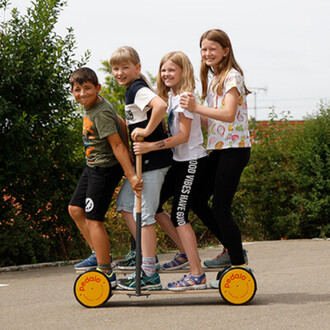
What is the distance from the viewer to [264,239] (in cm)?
1303

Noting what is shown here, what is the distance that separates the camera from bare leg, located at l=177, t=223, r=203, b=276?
5.27 meters

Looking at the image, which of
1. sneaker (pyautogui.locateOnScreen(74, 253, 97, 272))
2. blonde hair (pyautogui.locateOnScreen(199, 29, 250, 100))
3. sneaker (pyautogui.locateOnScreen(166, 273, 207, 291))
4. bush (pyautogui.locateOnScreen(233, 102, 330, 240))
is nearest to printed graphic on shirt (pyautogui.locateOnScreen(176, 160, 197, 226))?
sneaker (pyautogui.locateOnScreen(166, 273, 207, 291))

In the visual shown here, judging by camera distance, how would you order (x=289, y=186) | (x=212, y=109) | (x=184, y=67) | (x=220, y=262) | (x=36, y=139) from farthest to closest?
(x=289, y=186) → (x=36, y=139) → (x=220, y=262) → (x=184, y=67) → (x=212, y=109)

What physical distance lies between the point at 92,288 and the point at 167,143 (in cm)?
130

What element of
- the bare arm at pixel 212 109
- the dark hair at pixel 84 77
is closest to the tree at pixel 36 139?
the dark hair at pixel 84 77

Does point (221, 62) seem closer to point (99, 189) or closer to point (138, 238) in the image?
point (99, 189)

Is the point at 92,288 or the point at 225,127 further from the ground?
the point at 225,127

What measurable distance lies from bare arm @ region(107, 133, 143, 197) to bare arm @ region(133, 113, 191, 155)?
112mm

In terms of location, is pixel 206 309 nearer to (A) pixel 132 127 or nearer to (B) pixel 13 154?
(A) pixel 132 127

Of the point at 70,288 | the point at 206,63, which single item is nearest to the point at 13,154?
the point at 70,288

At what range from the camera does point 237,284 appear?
5227 mm

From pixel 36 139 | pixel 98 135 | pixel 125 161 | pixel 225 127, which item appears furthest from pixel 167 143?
pixel 36 139

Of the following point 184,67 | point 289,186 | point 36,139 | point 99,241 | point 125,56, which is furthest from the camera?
point 289,186

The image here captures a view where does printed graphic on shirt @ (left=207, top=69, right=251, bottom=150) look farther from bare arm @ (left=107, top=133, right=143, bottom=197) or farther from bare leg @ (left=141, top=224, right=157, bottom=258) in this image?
bare leg @ (left=141, top=224, right=157, bottom=258)
